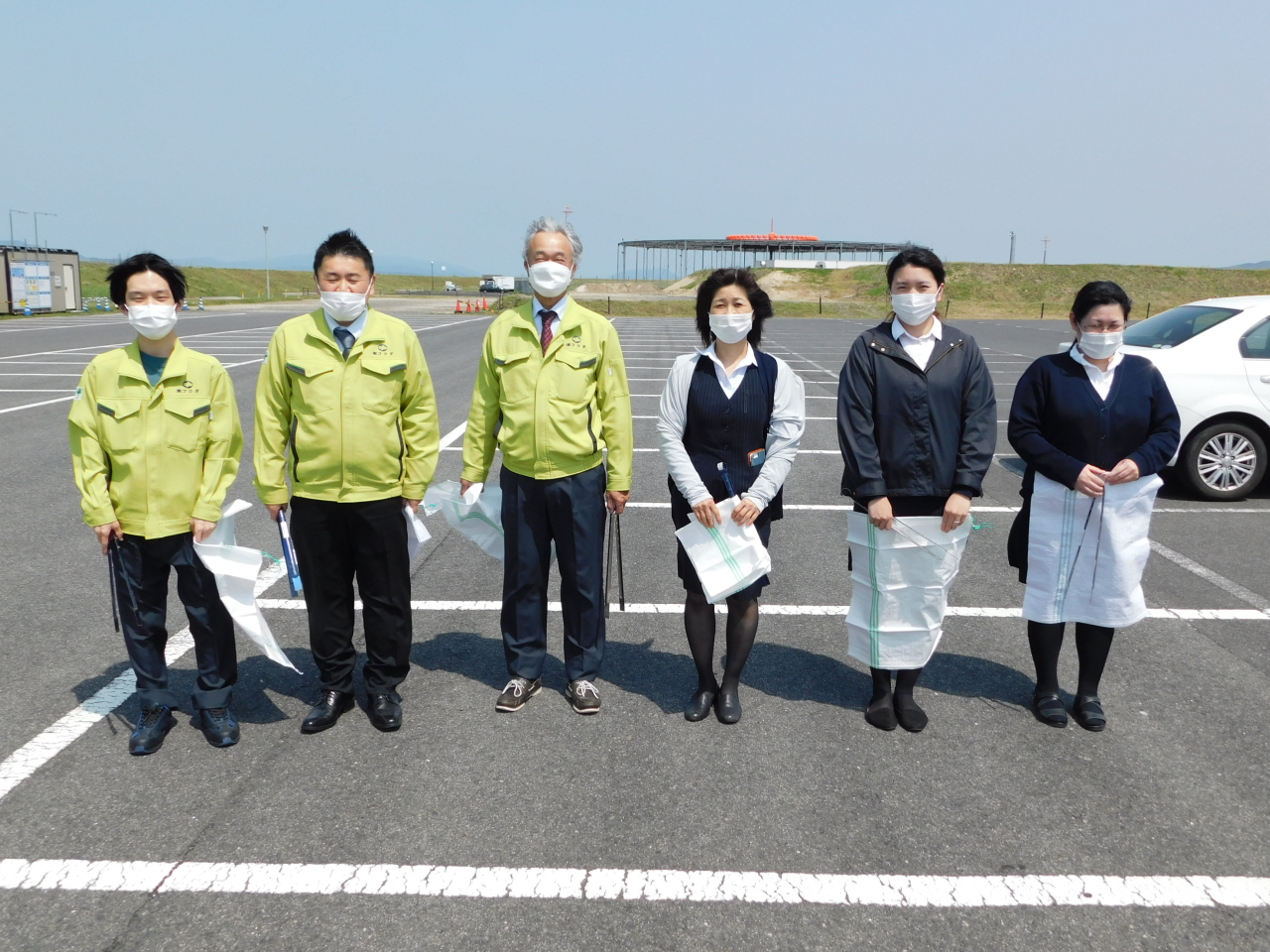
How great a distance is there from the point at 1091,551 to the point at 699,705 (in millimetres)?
1810

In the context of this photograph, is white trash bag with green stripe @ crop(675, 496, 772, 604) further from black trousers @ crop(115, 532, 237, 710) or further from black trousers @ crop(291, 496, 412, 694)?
black trousers @ crop(115, 532, 237, 710)

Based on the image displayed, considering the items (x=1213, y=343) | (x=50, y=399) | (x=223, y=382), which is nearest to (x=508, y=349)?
(x=223, y=382)

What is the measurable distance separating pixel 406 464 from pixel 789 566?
3.05 meters

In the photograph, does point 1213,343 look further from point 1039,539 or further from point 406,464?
point 406,464

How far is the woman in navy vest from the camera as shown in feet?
12.6

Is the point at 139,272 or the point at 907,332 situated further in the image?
the point at 907,332

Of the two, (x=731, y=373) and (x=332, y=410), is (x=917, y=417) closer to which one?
(x=731, y=373)

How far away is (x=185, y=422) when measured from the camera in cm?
363

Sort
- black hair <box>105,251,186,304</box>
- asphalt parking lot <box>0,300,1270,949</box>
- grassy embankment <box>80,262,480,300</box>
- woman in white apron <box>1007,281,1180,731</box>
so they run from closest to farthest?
asphalt parking lot <box>0,300,1270,949</box>
black hair <box>105,251,186,304</box>
woman in white apron <box>1007,281,1180,731</box>
grassy embankment <box>80,262,480,300</box>

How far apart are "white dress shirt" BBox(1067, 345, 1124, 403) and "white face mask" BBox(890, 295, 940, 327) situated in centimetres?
72

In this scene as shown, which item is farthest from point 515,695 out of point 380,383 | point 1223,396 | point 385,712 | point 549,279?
point 1223,396

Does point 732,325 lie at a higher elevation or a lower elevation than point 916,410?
higher

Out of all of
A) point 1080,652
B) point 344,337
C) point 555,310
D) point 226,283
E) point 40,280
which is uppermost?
point 226,283

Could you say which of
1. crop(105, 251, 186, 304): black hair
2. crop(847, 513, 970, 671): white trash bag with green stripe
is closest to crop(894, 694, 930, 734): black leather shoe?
crop(847, 513, 970, 671): white trash bag with green stripe
